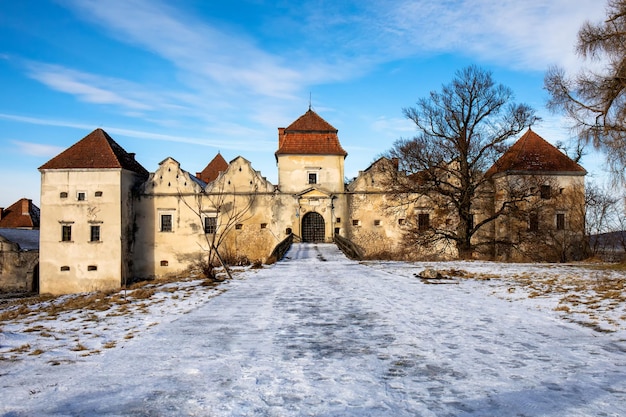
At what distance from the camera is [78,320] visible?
8328mm

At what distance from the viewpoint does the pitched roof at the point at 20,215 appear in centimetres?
5678

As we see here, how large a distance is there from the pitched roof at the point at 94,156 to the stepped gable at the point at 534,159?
26.0 metres

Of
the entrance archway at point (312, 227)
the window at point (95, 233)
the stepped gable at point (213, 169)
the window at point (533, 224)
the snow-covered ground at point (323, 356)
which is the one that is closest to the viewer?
the snow-covered ground at point (323, 356)

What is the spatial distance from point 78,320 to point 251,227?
1101 inches

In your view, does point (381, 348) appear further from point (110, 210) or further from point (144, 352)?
point (110, 210)

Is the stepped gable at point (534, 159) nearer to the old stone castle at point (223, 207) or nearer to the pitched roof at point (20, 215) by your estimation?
the old stone castle at point (223, 207)

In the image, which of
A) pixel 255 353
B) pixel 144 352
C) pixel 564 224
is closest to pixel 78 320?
pixel 144 352

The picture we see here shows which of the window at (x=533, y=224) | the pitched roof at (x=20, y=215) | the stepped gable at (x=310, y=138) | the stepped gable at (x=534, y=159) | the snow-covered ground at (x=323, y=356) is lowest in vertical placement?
the snow-covered ground at (x=323, y=356)

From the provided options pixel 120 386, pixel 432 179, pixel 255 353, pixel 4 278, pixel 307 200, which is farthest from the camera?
pixel 4 278

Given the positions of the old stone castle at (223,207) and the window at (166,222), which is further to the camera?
the window at (166,222)

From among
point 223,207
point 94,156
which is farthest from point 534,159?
point 94,156

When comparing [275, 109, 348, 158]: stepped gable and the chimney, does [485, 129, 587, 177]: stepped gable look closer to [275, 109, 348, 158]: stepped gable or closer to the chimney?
[275, 109, 348, 158]: stepped gable

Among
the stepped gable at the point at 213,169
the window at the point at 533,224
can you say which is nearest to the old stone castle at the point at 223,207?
the window at the point at 533,224

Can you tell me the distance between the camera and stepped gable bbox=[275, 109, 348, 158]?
3669cm
